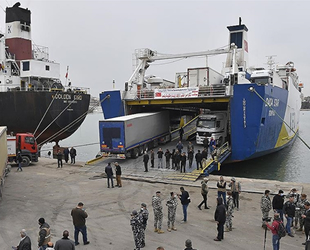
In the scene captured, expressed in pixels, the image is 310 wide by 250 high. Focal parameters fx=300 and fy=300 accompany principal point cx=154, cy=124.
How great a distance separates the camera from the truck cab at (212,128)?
922 inches

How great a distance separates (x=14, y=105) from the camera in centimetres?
2889

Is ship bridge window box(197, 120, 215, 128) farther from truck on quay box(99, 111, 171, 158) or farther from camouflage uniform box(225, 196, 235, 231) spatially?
camouflage uniform box(225, 196, 235, 231)

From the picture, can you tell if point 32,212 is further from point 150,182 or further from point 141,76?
point 141,76

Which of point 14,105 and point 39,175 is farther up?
point 14,105

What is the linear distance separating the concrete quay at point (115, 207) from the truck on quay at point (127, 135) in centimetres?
128

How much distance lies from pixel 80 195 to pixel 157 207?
6.32 metres

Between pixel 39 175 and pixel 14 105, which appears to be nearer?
pixel 39 175

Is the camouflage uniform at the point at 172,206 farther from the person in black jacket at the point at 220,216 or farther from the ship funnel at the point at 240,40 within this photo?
the ship funnel at the point at 240,40

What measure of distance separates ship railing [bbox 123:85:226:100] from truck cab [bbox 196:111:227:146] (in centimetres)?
186

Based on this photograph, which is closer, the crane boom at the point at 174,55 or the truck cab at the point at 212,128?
the truck cab at the point at 212,128

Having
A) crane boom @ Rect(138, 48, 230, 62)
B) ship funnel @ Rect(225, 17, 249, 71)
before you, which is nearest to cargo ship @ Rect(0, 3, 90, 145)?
crane boom @ Rect(138, 48, 230, 62)

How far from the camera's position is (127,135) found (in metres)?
20.6

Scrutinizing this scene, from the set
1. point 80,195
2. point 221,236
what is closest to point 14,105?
point 80,195

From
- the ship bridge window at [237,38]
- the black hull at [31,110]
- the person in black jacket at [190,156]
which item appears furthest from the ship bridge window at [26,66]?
the person in black jacket at [190,156]
